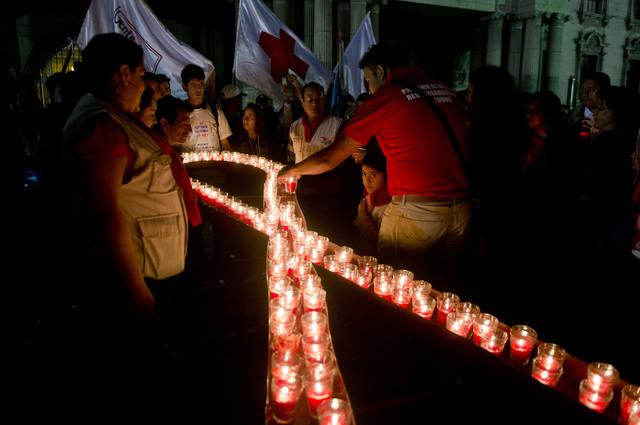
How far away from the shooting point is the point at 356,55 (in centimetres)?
940

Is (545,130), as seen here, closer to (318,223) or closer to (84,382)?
(318,223)

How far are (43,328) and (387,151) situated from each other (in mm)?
3290

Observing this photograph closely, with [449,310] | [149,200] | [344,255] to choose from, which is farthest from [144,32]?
[449,310]

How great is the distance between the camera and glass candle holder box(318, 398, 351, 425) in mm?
1605

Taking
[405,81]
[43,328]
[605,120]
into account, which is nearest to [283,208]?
[405,81]

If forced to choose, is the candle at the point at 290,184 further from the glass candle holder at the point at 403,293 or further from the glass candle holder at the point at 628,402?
the glass candle holder at the point at 628,402

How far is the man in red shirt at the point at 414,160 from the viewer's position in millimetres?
2918

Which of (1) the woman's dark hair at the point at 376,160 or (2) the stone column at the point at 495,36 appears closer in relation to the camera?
(1) the woman's dark hair at the point at 376,160

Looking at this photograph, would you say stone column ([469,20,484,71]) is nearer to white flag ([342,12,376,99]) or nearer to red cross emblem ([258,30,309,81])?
white flag ([342,12,376,99])

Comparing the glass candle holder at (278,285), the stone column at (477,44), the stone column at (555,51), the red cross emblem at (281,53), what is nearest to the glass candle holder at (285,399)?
the glass candle holder at (278,285)

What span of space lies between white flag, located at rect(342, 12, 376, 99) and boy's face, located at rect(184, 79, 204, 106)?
4.07 m

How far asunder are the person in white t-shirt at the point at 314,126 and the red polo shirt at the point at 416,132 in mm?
2293

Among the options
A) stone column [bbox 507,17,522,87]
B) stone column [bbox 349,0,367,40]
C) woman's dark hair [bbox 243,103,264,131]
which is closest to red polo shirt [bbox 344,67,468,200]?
woman's dark hair [bbox 243,103,264,131]

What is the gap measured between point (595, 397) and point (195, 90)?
4.92 meters
